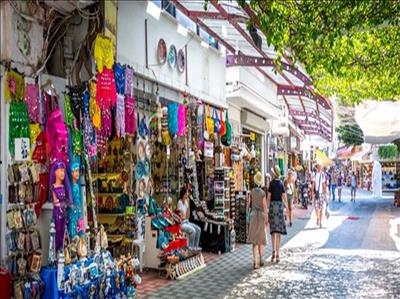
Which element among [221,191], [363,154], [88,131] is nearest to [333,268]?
[221,191]

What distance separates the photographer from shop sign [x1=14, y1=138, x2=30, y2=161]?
5551mm

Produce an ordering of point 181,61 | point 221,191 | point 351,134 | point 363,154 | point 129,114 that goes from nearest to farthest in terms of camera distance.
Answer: point 129,114 < point 181,61 < point 221,191 < point 351,134 < point 363,154

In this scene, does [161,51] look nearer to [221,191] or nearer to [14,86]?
[221,191]

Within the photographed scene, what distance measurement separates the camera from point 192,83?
36.4 ft

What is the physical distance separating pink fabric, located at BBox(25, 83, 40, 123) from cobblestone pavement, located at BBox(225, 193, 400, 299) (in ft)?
11.7

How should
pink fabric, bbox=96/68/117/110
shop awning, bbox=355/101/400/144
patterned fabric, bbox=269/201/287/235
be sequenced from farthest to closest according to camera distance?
shop awning, bbox=355/101/400/144 < patterned fabric, bbox=269/201/287/235 < pink fabric, bbox=96/68/117/110

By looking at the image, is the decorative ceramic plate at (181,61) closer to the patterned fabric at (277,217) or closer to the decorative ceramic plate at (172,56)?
the decorative ceramic plate at (172,56)

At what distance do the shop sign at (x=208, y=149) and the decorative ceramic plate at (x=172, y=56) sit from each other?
210cm

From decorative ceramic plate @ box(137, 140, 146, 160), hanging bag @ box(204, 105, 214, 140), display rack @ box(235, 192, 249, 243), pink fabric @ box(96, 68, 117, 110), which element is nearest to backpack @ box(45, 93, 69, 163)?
pink fabric @ box(96, 68, 117, 110)

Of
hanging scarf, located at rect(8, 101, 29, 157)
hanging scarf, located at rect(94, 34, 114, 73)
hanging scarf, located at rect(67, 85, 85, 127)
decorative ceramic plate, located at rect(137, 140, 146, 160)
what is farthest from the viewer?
decorative ceramic plate, located at rect(137, 140, 146, 160)

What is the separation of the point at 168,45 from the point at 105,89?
3.26 m

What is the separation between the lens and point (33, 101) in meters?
5.81

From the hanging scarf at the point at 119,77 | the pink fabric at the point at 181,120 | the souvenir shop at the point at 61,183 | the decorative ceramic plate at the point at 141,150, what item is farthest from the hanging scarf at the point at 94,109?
the pink fabric at the point at 181,120

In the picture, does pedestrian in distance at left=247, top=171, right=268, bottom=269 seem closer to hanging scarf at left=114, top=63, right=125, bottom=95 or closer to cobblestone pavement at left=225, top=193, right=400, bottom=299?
cobblestone pavement at left=225, top=193, right=400, bottom=299
